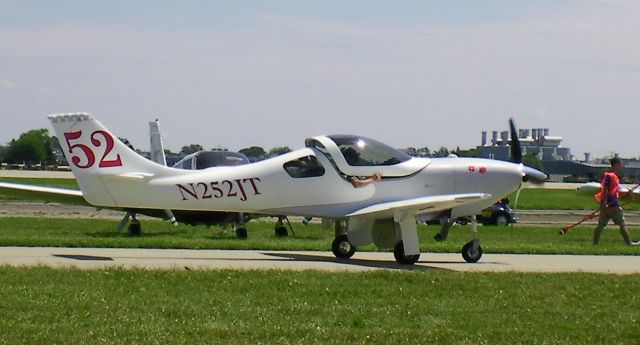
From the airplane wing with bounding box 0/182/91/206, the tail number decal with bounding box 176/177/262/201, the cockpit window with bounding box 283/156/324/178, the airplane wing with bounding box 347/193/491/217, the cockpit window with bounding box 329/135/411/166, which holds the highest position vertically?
the cockpit window with bounding box 329/135/411/166

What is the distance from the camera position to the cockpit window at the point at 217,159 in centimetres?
2489

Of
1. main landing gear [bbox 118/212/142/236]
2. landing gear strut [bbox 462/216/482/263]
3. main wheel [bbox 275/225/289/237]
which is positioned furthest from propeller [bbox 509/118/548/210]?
main landing gear [bbox 118/212/142/236]

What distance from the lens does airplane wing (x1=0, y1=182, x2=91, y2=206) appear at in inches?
918

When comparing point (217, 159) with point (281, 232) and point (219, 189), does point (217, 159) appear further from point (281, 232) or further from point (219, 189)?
point (219, 189)

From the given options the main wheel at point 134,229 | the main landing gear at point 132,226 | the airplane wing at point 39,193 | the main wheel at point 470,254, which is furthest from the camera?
the main wheel at point 134,229

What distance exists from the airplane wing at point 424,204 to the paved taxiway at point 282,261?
84 cm

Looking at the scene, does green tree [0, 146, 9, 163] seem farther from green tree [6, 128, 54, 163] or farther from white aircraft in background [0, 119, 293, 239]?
white aircraft in background [0, 119, 293, 239]

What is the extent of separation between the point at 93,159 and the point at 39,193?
8.91 metres

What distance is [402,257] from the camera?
1656 centimetres

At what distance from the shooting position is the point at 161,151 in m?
29.9

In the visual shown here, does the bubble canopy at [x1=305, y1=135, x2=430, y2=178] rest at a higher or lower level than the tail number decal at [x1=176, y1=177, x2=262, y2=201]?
higher

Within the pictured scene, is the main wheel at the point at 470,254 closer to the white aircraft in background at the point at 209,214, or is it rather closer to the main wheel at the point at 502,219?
the white aircraft in background at the point at 209,214

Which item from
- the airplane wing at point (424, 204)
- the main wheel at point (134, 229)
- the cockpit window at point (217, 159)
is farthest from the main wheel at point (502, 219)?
the airplane wing at point (424, 204)

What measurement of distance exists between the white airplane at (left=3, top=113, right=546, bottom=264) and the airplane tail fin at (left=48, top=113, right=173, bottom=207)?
2 centimetres
